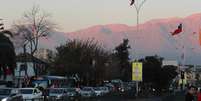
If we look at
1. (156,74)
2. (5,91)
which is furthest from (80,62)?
(5,91)

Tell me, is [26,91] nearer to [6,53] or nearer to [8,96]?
[6,53]

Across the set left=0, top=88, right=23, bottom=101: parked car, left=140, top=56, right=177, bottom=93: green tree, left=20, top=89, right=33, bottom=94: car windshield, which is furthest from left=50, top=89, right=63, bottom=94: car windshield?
left=140, top=56, right=177, bottom=93: green tree

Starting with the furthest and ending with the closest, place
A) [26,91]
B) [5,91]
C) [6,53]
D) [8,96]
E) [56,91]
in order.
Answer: [6,53] → [56,91] → [26,91] → [5,91] → [8,96]

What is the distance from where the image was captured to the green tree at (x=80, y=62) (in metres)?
107

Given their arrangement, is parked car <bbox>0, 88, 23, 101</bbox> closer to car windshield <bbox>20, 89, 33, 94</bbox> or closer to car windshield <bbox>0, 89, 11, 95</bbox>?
car windshield <bbox>0, 89, 11, 95</bbox>

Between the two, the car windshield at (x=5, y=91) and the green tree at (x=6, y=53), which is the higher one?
the green tree at (x=6, y=53)

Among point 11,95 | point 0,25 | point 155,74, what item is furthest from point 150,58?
point 11,95

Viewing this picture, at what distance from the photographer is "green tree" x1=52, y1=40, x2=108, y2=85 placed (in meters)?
107

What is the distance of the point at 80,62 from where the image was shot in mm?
108875

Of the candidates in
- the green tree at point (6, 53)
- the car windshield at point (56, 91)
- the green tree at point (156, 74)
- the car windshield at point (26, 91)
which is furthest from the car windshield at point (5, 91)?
the green tree at point (156, 74)

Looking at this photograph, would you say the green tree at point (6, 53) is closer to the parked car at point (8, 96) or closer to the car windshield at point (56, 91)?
the car windshield at point (56, 91)

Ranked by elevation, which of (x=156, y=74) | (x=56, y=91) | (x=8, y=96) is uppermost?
(x=8, y=96)

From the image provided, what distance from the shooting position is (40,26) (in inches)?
3738

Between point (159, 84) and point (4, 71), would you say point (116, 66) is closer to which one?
point (159, 84)
